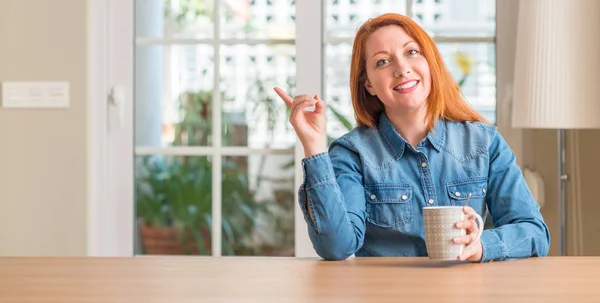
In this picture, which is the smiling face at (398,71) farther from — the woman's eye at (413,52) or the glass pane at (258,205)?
the glass pane at (258,205)

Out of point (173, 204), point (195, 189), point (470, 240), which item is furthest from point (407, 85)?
point (173, 204)

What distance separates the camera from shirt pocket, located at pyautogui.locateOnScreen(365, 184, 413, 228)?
1.92 m

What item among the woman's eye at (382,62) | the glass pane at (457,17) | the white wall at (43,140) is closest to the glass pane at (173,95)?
the white wall at (43,140)

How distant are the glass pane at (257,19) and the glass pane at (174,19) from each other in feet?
0.20

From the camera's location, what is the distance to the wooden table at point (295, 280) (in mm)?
1216

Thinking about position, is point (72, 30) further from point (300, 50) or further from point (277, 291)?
point (277, 291)

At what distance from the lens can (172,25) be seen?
356 cm

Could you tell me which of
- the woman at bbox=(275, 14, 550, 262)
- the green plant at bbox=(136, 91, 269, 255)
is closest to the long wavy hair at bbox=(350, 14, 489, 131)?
the woman at bbox=(275, 14, 550, 262)

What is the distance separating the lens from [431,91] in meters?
1.98

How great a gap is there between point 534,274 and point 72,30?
242 cm

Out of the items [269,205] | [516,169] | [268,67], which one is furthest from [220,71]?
[516,169]

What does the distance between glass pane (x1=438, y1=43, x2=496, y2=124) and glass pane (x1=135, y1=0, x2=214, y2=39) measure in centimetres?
89

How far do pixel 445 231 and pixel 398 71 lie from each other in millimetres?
521

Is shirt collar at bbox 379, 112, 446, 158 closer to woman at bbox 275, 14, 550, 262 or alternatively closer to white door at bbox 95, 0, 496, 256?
woman at bbox 275, 14, 550, 262
